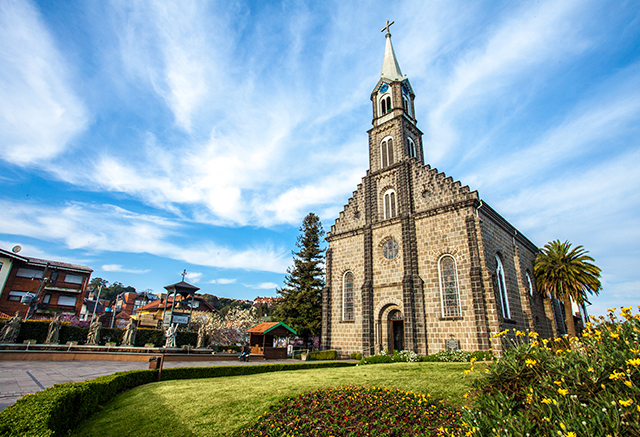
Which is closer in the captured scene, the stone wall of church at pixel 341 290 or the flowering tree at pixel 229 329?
the stone wall of church at pixel 341 290

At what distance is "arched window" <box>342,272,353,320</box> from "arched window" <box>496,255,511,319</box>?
37.9 feet

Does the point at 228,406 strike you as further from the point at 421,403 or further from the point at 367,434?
the point at 421,403

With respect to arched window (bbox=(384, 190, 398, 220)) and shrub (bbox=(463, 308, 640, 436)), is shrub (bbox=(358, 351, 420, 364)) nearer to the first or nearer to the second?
arched window (bbox=(384, 190, 398, 220))

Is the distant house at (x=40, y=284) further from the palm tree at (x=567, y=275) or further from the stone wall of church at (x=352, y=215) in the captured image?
the palm tree at (x=567, y=275)

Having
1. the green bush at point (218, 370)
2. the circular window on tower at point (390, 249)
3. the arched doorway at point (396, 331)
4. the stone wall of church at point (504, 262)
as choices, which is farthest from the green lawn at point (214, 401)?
the circular window on tower at point (390, 249)

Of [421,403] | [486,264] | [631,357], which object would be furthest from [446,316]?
[631,357]

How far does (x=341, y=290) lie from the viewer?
28594 mm

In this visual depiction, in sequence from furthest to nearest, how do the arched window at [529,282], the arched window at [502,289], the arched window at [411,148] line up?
1. the arched window at [411,148]
2. the arched window at [529,282]
3. the arched window at [502,289]

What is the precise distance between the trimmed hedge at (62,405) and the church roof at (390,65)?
3155 cm

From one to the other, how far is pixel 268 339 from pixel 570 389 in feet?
88.3

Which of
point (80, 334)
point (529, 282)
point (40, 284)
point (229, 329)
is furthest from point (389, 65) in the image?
point (40, 284)

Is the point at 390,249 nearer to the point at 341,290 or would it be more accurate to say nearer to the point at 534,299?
the point at 341,290

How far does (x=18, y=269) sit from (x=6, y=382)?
4545cm

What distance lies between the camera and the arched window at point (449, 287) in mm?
21766
